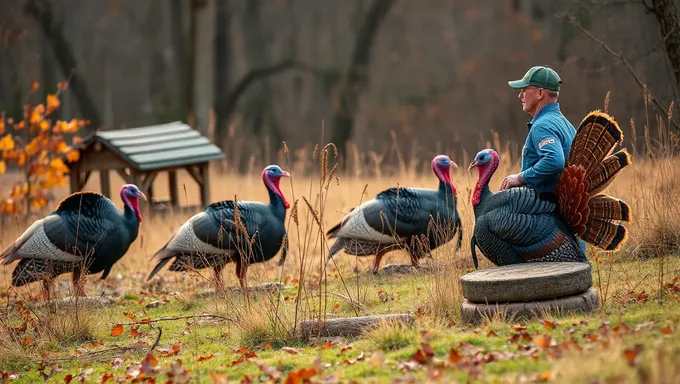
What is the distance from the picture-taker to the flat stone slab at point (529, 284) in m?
6.20

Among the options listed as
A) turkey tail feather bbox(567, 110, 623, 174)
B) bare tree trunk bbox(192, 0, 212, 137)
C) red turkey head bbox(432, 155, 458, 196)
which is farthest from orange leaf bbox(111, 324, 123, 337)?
bare tree trunk bbox(192, 0, 212, 137)

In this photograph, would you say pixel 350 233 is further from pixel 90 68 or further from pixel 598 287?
pixel 90 68

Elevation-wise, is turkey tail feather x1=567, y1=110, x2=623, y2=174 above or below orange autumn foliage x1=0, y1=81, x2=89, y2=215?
below

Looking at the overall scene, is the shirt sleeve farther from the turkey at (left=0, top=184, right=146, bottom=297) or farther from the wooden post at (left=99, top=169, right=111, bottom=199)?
the wooden post at (left=99, top=169, right=111, bottom=199)

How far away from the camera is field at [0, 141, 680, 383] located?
5238mm

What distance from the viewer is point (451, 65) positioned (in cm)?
3061

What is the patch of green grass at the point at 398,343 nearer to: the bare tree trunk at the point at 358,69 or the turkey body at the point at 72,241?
the turkey body at the point at 72,241

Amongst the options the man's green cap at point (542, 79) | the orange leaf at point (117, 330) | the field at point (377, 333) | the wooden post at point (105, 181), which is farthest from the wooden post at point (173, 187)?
the man's green cap at point (542, 79)

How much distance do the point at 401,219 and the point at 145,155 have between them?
4.23 metres

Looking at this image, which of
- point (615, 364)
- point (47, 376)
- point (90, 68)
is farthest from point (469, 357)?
point (90, 68)

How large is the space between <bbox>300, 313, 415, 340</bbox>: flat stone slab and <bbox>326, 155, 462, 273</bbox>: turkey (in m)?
2.13

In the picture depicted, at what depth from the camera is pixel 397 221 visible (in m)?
8.99

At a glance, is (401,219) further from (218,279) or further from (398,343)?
(398,343)

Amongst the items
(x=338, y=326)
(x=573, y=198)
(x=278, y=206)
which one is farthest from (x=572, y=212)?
(x=278, y=206)
